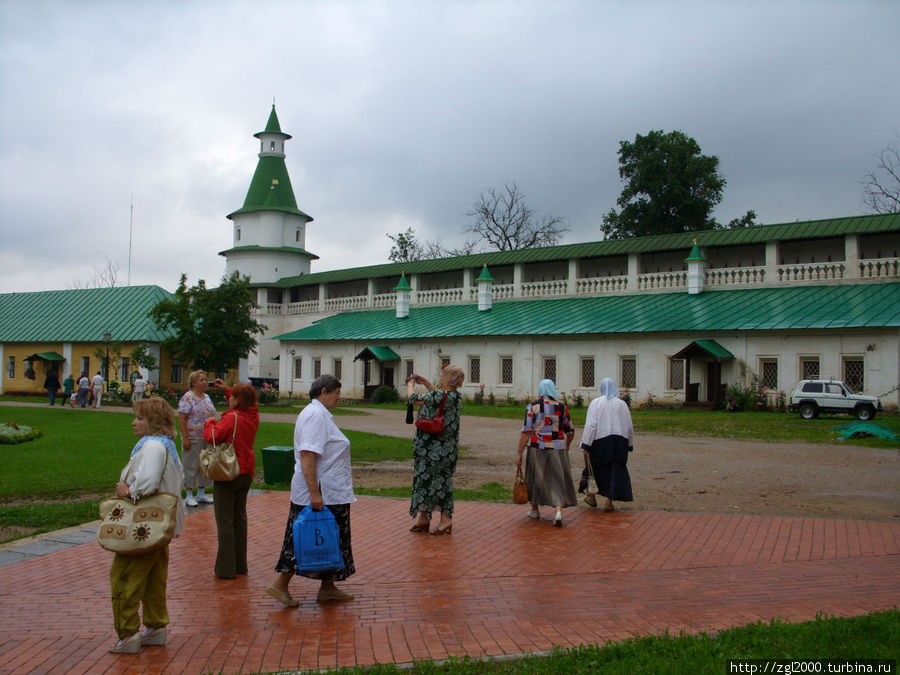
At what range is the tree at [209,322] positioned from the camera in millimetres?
40938

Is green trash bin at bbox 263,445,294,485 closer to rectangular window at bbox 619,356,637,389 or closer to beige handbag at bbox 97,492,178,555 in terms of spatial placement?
beige handbag at bbox 97,492,178,555

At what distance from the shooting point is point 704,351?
1230 inches

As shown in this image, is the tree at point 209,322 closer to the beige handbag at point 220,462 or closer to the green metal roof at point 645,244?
the green metal roof at point 645,244

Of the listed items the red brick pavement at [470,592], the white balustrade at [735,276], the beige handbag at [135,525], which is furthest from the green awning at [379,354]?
the beige handbag at [135,525]

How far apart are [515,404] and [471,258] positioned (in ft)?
37.4

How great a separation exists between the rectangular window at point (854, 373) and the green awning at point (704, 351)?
4039mm

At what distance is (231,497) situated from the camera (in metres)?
7.48

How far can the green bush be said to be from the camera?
41.9 m

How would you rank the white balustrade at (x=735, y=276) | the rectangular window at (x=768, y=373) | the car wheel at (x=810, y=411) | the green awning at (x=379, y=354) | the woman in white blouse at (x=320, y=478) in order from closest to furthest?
the woman in white blouse at (x=320, y=478), the car wheel at (x=810, y=411), the rectangular window at (x=768, y=373), the white balustrade at (x=735, y=276), the green awning at (x=379, y=354)

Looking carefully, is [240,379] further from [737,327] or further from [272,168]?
[737,327]

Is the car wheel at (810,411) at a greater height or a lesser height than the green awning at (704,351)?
lesser

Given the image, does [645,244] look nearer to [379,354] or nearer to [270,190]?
[379,354]

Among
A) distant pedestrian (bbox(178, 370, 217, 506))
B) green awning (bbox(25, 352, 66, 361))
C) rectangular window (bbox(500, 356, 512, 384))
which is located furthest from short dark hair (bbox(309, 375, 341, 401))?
green awning (bbox(25, 352, 66, 361))

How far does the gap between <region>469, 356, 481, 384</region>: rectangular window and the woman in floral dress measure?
1198 inches
